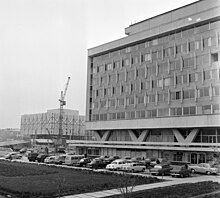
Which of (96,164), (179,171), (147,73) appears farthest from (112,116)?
(179,171)

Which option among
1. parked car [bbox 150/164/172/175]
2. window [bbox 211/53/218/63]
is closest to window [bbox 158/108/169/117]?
window [bbox 211/53/218/63]

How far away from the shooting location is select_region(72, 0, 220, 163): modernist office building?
53.1m

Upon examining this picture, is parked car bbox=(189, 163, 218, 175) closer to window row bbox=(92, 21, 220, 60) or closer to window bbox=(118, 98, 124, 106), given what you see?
window row bbox=(92, 21, 220, 60)

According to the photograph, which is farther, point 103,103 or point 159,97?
point 103,103

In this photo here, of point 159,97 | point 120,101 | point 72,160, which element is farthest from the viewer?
point 120,101

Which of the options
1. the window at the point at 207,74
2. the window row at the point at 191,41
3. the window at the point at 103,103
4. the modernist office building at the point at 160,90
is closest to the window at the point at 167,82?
the modernist office building at the point at 160,90

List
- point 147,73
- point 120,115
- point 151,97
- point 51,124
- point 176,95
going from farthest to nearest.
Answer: point 51,124 → point 120,115 → point 147,73 → point 151,97 → point 176,95

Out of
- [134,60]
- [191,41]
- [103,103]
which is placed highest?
[191,41]

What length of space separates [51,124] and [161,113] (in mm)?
86947

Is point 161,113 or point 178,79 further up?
point 178,79

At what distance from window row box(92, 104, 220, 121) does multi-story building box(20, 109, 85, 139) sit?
66.7 m

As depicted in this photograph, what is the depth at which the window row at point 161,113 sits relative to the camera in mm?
52800

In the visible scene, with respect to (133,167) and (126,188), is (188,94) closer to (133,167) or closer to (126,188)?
(133,167)

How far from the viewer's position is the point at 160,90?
6141cm
